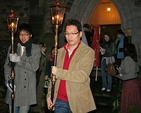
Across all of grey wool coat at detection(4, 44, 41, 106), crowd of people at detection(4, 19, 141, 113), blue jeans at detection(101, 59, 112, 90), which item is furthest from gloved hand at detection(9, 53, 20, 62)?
blue jeans at detection(101, 59, 112, 90)

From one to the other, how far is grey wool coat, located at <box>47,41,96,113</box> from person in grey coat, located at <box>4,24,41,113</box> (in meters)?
1.08

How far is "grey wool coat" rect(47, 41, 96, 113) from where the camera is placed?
336 centimetres

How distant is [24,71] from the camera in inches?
175

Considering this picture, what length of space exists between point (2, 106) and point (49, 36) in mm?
4381

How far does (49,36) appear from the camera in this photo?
10242mm

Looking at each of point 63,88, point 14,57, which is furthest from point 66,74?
point 14,57

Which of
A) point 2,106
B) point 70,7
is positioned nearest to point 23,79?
point 2,106

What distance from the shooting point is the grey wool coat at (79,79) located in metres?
3.36

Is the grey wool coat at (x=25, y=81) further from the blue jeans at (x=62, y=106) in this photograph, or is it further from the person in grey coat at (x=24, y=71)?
the blue jeans at (x=62, y=106)

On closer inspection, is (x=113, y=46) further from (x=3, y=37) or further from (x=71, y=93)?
(x=3, y=37)

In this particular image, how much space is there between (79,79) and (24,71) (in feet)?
4.60

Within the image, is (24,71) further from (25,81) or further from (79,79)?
(79,79)

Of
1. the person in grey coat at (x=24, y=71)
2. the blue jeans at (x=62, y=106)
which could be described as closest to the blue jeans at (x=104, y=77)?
the person in grey coat at (x=24, y=71)

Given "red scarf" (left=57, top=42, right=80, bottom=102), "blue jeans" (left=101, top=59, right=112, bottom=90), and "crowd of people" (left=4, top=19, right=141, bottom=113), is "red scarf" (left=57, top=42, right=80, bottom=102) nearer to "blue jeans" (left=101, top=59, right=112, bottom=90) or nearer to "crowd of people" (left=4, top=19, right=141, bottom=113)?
"crowd of people" (left=4, top=19, right=141, bottom=113)
